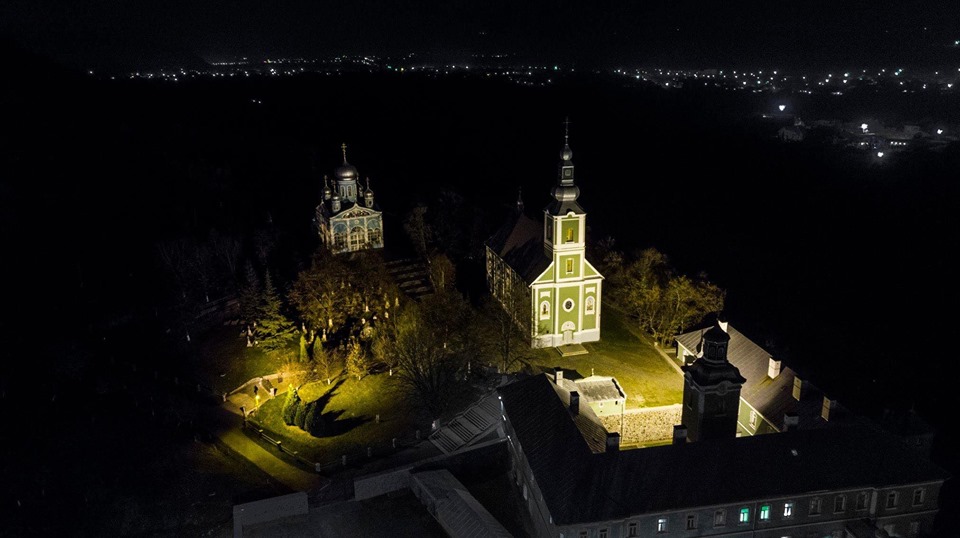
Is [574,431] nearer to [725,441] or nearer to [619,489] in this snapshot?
[619,489]

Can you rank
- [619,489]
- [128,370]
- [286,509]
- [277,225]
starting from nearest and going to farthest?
[619,489] < [286,509] < [128,370] < [277,225]

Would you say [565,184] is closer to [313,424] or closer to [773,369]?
[773,369]

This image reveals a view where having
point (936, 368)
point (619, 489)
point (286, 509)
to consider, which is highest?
point (619, 489)

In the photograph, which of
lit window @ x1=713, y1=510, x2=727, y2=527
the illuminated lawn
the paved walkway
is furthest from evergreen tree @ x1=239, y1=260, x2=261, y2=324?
lit window @ x1=713, y1=510, x2=727, y2=527

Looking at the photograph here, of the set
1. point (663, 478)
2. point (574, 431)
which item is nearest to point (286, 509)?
point (574, 431)

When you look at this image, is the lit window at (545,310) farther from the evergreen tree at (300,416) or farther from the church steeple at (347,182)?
the church steeple at (347,182)

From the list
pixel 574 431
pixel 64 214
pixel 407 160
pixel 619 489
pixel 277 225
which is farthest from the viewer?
pixel 407 160

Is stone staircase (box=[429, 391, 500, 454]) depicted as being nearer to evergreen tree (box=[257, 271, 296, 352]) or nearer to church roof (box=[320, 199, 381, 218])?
evergreen tree (box=[257, 271, 296, 352])
